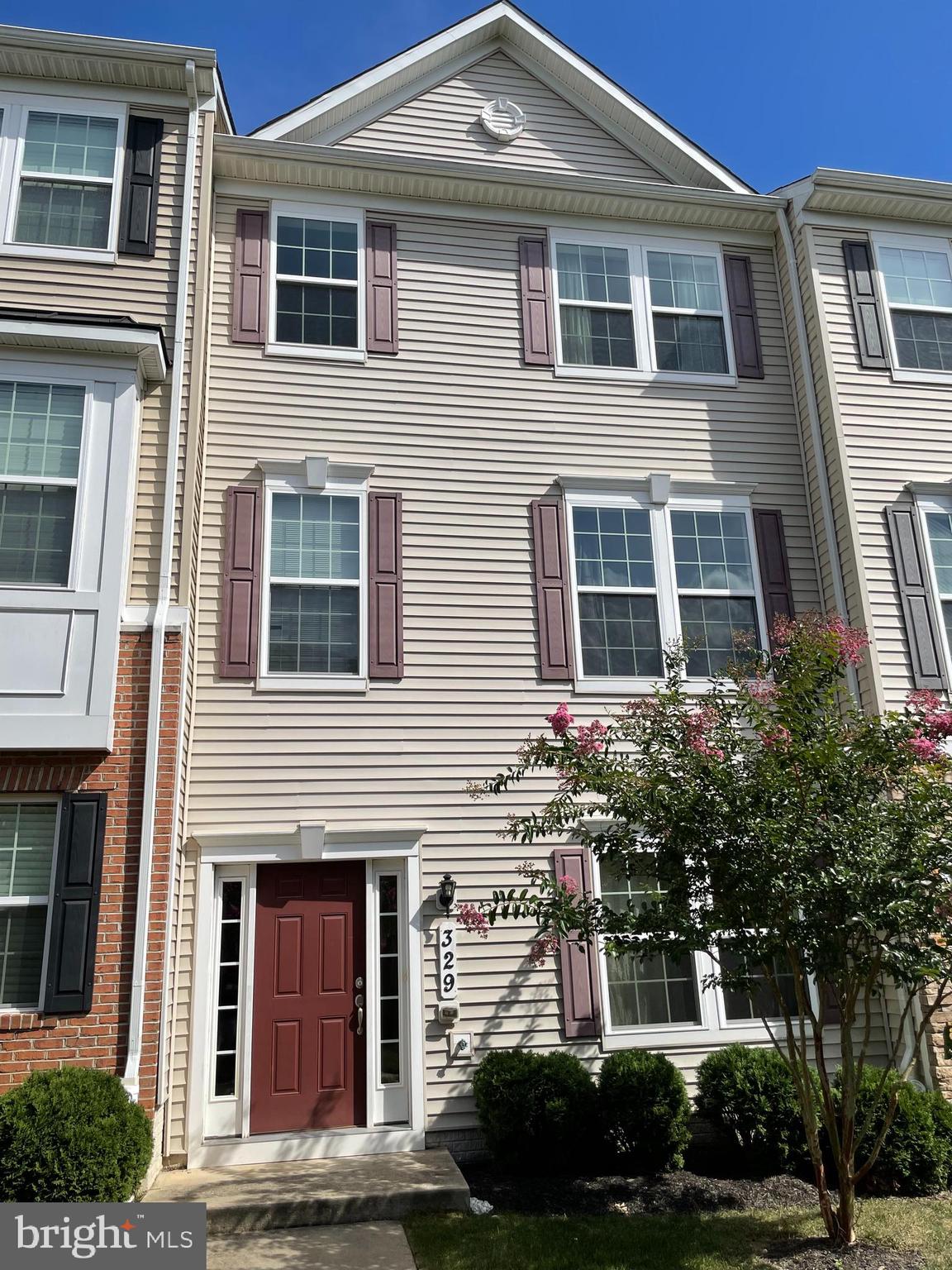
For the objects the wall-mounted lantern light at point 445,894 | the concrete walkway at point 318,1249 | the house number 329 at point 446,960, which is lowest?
the concrete walkway at point 318,1249

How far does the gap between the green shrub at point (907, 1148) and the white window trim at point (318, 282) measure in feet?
24.6

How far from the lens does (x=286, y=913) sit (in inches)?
309

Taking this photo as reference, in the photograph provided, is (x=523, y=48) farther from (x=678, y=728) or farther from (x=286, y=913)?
(x=286, y=913)

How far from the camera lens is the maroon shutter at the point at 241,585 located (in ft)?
27.1

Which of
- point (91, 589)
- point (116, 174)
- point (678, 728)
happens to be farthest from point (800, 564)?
point (116, 174)

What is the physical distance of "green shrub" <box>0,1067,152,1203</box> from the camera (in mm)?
5473

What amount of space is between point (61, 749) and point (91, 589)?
1.18 metres

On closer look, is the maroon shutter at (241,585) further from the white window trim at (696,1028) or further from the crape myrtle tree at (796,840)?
the white window trim at (696,1028)

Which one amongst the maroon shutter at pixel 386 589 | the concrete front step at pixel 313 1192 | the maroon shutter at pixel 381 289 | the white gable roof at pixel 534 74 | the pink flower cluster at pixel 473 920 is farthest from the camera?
the white gable roof at pixel 534 74

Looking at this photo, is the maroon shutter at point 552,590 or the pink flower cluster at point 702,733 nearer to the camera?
the pink flower cluster at point 702,733

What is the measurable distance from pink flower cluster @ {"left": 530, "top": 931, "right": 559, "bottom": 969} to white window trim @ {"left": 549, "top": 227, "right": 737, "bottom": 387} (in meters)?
5.34

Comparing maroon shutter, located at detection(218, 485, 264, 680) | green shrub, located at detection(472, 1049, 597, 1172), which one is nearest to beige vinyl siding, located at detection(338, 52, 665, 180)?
maroon shutter, located at detection(218, 485, 264, 680)

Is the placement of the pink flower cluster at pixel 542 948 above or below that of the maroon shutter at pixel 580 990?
above

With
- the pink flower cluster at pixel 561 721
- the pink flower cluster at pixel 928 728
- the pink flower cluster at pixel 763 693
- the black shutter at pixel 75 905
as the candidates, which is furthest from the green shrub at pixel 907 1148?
the black shutter at pixel 75 905
